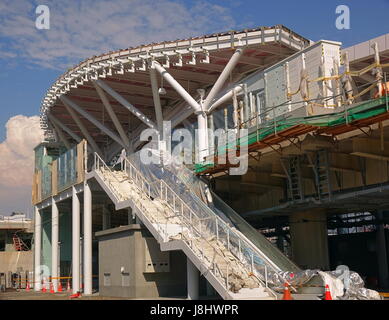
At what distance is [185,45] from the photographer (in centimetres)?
2803

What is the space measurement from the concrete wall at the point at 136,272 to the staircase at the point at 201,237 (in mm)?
1248

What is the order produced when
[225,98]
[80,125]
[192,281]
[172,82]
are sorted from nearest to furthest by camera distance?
1. [192,281]
2. [225,98]
3. [172,82]
4. [80,125]

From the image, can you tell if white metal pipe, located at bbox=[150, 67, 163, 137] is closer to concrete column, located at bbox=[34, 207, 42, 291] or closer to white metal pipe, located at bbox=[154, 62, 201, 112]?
white metal pipe, located at bbox=[154, 62, 201, 112]

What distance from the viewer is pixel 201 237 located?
74.0 feet

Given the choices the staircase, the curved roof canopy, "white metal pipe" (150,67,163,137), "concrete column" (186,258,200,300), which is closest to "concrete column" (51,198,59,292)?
the curved roof canopy

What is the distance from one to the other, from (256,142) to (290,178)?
12.9 ft

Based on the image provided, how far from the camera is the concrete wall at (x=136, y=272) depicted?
24611mm

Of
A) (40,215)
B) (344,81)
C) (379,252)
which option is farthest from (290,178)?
(40,215)

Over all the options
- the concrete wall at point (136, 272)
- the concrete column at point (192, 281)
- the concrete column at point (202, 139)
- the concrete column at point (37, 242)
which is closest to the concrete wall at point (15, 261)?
the concrete column at point (37, 242)

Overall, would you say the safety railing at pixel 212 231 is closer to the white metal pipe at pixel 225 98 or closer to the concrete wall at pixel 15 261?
the white metal pipe at pixel 225 98

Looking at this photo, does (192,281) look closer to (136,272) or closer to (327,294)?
(136,272)

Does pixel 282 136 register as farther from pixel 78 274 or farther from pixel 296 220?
pixel 78 274

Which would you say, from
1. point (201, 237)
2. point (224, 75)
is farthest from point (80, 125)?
point (201, 237)

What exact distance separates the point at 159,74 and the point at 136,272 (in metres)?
11.7
